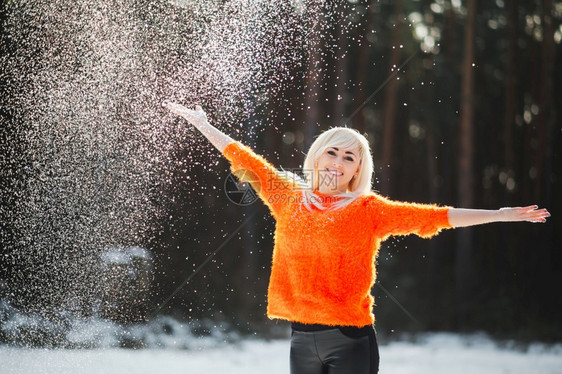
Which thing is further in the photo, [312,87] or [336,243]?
[312,87]

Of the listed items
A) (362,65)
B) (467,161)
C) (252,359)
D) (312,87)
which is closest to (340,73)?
(312,87)

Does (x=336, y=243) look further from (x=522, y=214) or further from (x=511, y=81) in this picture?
(x=511, y=81)

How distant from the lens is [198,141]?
6.12 metres

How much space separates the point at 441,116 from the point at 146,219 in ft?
18.7

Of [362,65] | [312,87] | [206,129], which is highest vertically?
[362,65]

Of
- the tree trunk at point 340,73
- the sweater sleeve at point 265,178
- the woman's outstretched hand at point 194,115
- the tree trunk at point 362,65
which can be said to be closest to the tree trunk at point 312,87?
the tree trunk at point 340,73

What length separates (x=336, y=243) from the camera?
7.77 ft

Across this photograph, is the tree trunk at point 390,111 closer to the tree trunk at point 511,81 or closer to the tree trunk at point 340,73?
the tree trunk at point 340,73

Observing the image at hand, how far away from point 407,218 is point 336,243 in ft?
→ 0.93

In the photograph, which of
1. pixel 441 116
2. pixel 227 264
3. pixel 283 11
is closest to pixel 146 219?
pixel 227 264

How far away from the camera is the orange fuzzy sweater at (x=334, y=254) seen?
7.63ft

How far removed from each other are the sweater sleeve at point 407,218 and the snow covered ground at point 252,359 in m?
2.92

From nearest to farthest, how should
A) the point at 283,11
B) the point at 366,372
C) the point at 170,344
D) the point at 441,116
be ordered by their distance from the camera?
the point at 366,372
the point at 283,11
the point at 170,344
the point at 441,116

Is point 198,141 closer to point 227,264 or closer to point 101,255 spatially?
point 101,255
